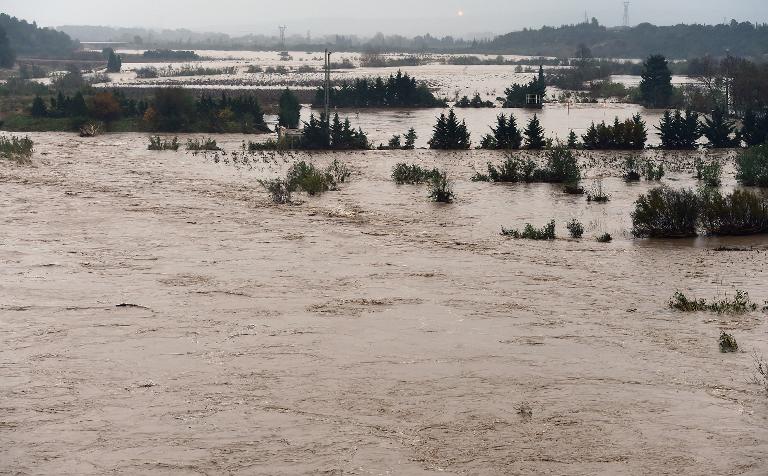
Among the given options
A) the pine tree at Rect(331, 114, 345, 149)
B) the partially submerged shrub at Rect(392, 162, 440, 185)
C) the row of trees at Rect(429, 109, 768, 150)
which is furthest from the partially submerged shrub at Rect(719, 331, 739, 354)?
the pine tree at Rect(331, 114, 345, 149)

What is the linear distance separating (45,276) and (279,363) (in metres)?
5.31

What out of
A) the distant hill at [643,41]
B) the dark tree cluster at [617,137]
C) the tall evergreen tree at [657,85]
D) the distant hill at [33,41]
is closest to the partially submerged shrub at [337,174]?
the dark tree cluster at [617,137]

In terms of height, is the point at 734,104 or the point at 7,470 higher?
the point at 734,104

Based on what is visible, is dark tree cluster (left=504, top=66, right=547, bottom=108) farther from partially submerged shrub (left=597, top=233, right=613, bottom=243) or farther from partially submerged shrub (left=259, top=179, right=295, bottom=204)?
partially submerged shrub (left=597, top=233, right=613, bottom=243)

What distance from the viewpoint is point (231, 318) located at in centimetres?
1193

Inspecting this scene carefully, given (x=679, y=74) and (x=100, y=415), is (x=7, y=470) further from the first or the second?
(x=679, y=74)

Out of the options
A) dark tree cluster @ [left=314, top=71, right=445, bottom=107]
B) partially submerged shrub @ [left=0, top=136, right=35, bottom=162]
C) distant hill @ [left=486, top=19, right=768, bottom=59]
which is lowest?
partially submerged shrub @ [left=0, top=136, right=35, bottom=162]

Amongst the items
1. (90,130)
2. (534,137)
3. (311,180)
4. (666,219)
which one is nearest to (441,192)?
(311,180)

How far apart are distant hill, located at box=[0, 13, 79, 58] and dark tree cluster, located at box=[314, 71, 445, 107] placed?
7449 centimetres

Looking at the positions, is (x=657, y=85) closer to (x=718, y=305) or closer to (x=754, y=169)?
(x=754, y=169)

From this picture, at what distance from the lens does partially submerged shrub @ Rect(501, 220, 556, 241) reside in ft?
54.6

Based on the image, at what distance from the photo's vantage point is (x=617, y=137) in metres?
31.1

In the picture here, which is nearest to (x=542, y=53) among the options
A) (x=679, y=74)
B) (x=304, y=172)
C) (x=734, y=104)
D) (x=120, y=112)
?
(x=679, y=74)

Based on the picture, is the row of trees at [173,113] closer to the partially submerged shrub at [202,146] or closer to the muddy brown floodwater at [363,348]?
the partially submerged shrub at [202,146]
